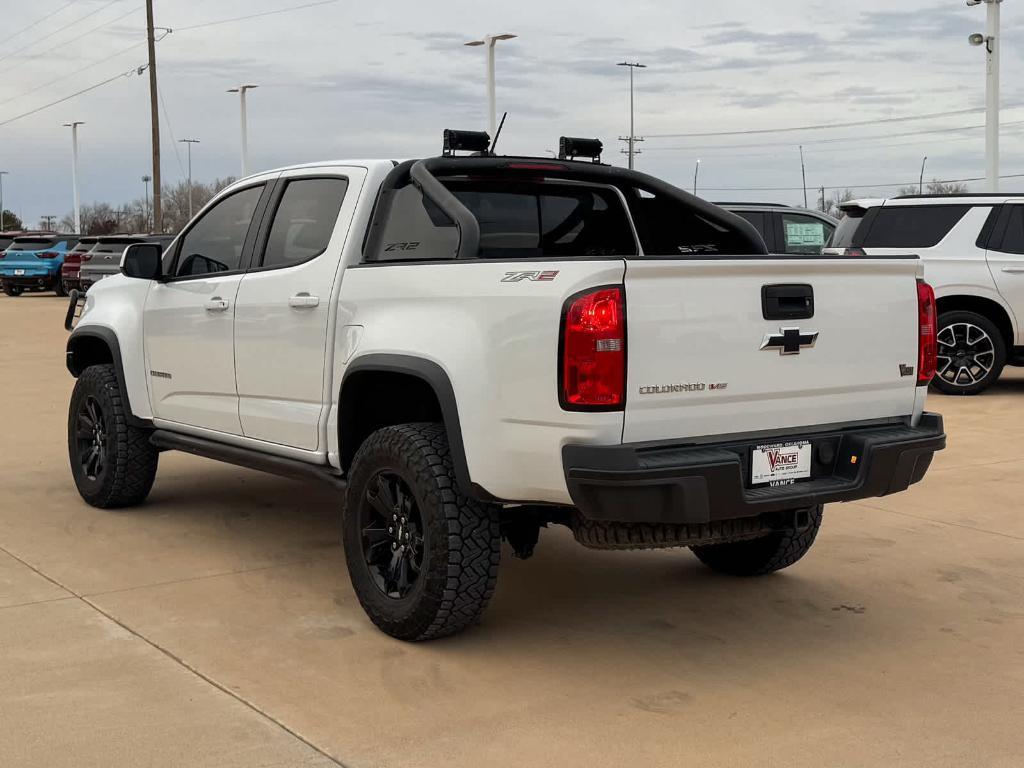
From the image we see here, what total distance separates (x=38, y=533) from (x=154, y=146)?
117ft

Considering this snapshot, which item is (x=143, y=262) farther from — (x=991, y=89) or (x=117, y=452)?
(x=991, y=89)

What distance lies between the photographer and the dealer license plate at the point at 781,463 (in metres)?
4.54

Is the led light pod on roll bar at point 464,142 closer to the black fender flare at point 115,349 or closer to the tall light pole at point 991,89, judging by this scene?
the black fender flare at point 115,349

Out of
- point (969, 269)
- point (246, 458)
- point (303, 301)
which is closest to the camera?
point (303, 301)

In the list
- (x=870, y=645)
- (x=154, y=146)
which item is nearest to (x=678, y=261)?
(x=870, y=645)

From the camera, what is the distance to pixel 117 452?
7.08 metres

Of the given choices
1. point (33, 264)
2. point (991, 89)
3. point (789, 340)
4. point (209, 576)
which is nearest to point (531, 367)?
point (789, 340)

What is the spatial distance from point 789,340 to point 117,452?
4.07 m

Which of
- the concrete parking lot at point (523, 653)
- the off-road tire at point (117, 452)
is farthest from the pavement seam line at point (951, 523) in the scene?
the off-road tire at point (117, 452)

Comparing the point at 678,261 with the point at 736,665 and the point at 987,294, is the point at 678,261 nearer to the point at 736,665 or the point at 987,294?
the point at 736,665

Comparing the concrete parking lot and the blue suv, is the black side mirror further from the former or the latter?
the blue suv

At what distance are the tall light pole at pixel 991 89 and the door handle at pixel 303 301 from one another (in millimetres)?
23159

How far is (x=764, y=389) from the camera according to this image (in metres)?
4.56

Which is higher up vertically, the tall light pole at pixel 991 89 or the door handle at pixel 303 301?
the tall light pole at pixel 991 89
